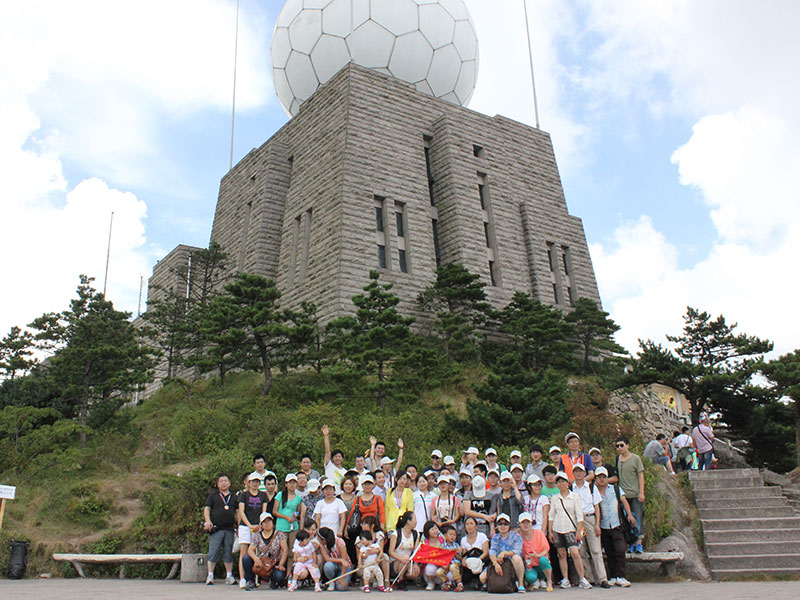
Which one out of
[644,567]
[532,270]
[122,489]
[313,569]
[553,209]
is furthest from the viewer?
[553,209]

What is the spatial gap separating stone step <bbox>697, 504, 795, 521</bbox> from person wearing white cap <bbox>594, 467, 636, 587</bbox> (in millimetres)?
2267

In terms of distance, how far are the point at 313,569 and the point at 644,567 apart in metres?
4.14

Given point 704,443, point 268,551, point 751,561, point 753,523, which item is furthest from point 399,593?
point 704,443

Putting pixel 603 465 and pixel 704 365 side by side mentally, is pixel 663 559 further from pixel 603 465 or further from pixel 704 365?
pixel 704 365

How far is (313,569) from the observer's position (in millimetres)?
7090

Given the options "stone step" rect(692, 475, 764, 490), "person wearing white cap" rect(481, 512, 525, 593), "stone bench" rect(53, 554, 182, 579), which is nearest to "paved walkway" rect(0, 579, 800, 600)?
"person wearing white cap" rect(481, 512, 525, 593)

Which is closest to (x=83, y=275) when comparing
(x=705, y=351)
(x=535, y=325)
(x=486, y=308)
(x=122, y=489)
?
(x=122, y=489)

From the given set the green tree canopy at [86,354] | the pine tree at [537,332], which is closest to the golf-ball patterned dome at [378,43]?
the pine tree at [537,332]

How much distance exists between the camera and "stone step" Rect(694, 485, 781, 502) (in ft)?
31.1

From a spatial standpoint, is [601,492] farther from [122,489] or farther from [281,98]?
[281,98]

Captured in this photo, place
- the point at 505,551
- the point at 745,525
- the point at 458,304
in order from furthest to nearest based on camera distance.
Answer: the point at 458,304 → the point at 745,525 → the point at 505,551

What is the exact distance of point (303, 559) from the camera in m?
7.18

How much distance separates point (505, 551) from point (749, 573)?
3401 mm

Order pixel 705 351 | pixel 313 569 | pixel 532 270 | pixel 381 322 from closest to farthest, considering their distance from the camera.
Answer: pixel 313 569 → pixel 381 322 → pixel 705 351 → pixel 532 270
